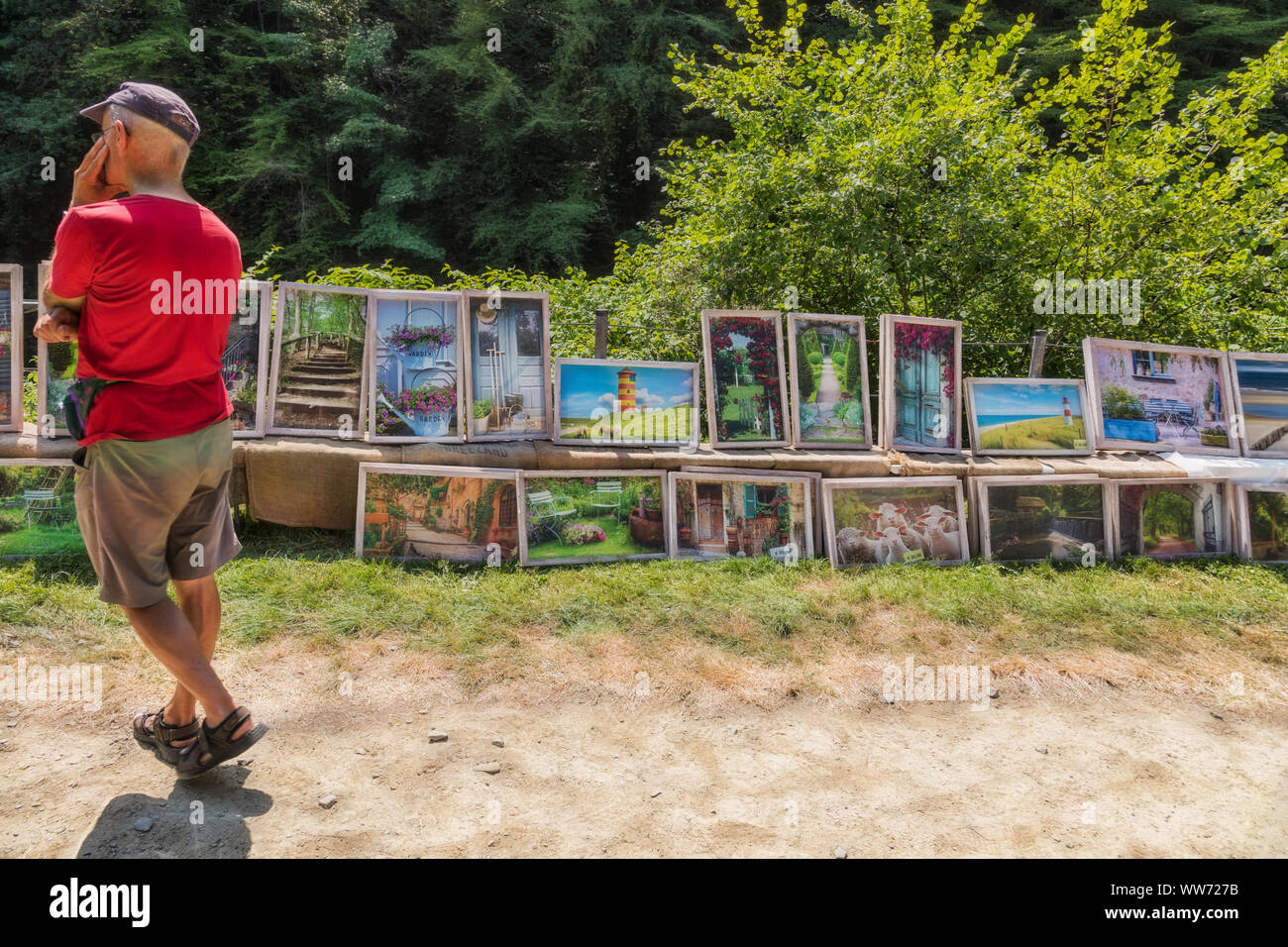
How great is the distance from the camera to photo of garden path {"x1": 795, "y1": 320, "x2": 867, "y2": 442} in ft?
16.9

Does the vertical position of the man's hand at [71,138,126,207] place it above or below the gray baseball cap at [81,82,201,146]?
below

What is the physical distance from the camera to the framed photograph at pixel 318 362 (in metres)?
4.61

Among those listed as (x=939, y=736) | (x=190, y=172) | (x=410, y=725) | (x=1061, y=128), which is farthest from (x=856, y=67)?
(x=190, y=172)

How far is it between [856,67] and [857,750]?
549cm

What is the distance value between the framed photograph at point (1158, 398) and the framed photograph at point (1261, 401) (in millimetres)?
71

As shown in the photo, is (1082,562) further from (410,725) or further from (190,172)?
(190,172)

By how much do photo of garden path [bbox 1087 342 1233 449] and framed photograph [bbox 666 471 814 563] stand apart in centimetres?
230

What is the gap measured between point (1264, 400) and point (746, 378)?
3.55 metres

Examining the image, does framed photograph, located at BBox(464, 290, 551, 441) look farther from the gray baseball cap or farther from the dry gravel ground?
the gray baseball cap

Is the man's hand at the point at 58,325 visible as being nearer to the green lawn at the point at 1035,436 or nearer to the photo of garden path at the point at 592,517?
the photo of garden path at the point at 592,517

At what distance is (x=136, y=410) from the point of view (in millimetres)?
2283

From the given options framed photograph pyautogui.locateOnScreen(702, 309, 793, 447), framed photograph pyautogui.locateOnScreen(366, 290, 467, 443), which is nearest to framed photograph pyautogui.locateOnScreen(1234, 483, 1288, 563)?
framed photograph pyautogui.locateOnScreen(702, 309, 793, 447)

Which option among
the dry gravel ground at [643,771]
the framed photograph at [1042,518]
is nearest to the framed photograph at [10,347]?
the dry gravel ground at [643,771]
